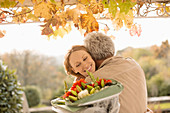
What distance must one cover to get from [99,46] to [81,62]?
0.64 ft

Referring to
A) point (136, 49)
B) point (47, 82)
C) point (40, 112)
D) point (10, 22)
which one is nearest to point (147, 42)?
point (136, 49)

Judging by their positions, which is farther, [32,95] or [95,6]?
[32,95]

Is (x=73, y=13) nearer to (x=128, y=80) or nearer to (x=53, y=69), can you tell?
(x=128, y=80)

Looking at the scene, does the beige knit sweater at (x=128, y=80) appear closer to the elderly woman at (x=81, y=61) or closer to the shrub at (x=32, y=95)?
the elderly woman at (x=81, y=61)

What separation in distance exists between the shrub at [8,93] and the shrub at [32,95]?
335cm

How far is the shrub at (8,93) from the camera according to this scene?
473 cm

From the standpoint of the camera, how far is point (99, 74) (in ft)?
5.53

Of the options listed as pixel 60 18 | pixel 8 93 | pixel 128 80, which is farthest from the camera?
pixel 8 93

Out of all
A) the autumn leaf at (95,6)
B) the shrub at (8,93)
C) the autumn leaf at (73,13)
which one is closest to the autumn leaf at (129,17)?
the autumn leaf at (95,6)

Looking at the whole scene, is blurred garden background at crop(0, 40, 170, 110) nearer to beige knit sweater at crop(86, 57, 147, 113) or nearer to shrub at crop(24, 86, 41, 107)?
shrub at crop(24, 86, 41, 107)

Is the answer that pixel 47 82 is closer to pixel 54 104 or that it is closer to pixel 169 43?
pixel 169 43

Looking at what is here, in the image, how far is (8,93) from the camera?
4.91 meters

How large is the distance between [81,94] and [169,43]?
8825 mm

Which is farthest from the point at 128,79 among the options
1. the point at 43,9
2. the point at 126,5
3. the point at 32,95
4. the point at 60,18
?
the point at 32,95
